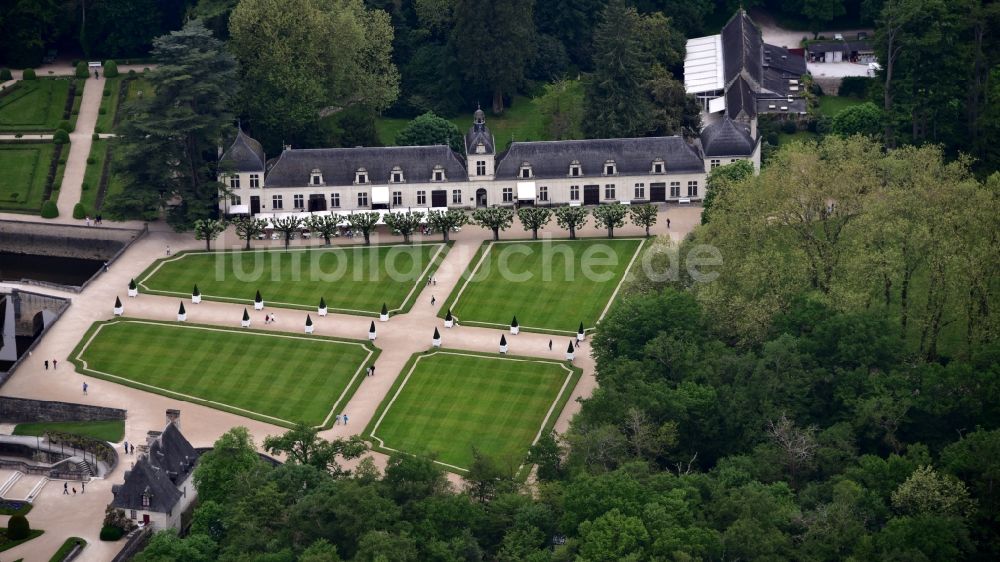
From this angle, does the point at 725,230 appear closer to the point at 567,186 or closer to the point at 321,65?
the point at 567,186

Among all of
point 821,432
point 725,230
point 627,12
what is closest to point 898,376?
point 821,432

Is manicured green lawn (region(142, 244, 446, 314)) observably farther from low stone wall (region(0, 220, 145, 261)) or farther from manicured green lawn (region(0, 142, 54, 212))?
manicured green lawn (region(0, 142, 54, 212))

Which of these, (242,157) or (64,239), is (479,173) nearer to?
(242,157)

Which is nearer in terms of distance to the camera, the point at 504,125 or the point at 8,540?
the point at 8,540

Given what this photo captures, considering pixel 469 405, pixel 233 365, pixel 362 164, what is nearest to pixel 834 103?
pixel 362 164

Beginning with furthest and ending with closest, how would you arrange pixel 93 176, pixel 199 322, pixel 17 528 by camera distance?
pixel 93 176 < pixel 199 322 < pixel 17 528

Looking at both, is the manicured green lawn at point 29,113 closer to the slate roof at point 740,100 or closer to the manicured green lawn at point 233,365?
the manicured green lawn at point 233,365

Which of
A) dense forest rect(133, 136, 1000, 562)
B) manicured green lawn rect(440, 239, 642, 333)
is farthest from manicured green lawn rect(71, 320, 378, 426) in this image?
dense forest rect(133, 136, 1000, 562)
